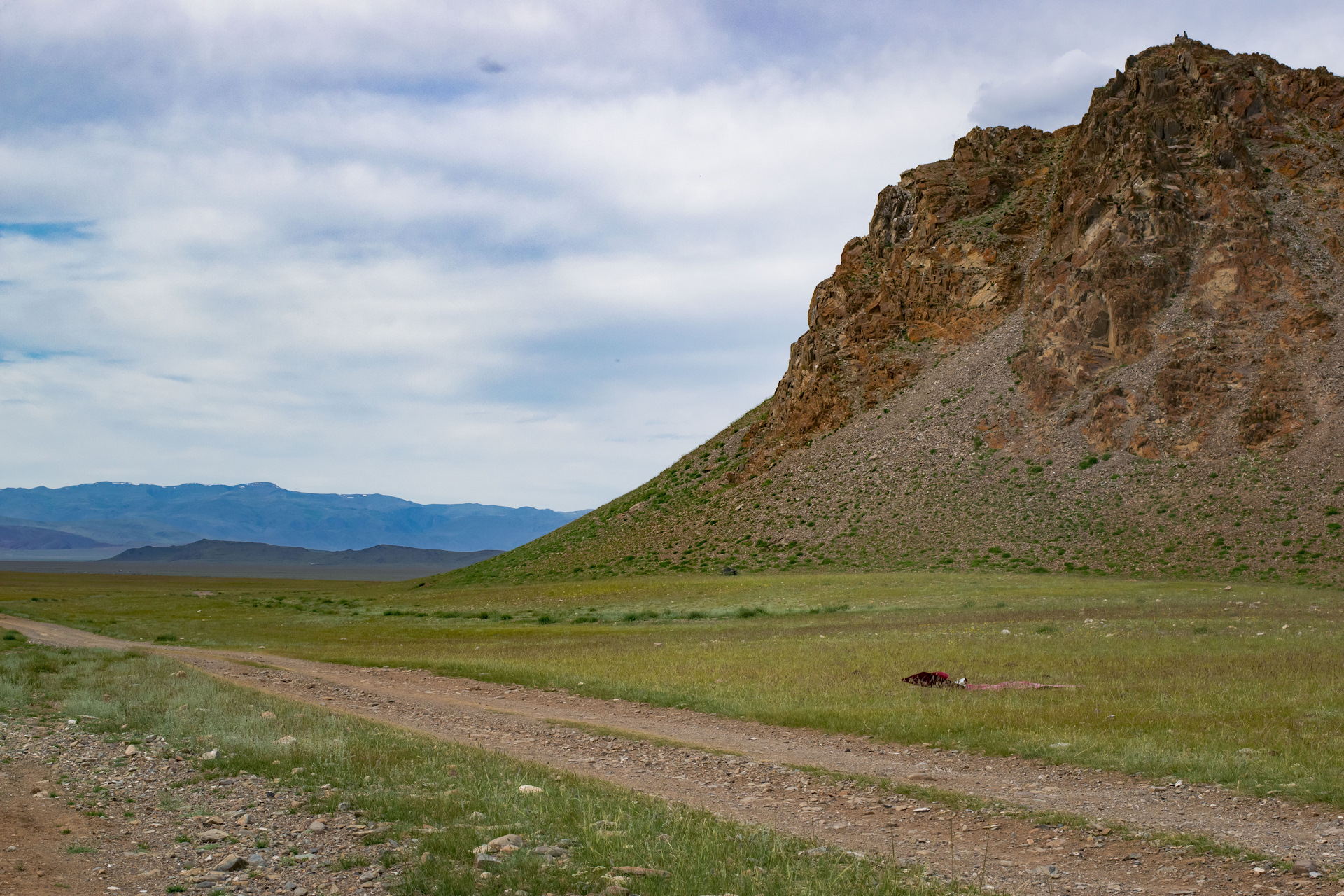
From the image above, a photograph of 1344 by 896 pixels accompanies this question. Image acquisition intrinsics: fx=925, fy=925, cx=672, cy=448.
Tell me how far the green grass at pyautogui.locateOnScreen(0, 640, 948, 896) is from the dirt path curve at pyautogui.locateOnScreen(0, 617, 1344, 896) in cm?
104

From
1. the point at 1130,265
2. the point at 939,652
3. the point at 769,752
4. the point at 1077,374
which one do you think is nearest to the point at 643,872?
the point at 769,752

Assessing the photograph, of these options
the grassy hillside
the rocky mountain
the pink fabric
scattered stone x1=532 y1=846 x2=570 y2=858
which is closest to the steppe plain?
scattered stone x1=532 y1=846 x2=570 y2=858

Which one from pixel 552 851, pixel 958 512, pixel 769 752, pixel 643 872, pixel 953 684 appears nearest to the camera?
pixel 643 872

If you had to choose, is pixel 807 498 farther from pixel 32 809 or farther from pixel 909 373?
pixel 32 809

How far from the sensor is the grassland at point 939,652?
45.5 feet

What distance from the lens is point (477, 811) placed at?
9625 mm

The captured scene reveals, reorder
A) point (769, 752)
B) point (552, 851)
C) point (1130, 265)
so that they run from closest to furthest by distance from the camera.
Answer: point (552, 851) → point (769, 752) → point (1130, 265)

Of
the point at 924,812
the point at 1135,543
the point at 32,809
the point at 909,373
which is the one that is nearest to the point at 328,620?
the point at 32,809

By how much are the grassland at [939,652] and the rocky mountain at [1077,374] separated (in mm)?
12815

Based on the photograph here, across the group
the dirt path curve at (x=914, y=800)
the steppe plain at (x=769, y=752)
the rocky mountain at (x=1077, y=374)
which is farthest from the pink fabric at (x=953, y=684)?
the rocky mountain at (x=1077, y=374)

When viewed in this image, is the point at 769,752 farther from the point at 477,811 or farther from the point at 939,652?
the point at 939,652

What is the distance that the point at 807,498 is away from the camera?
8331 cm

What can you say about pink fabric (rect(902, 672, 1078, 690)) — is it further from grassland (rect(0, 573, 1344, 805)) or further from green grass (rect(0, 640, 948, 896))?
green grass (rect(0, 640, 948, 896))

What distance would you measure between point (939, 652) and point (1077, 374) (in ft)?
202
